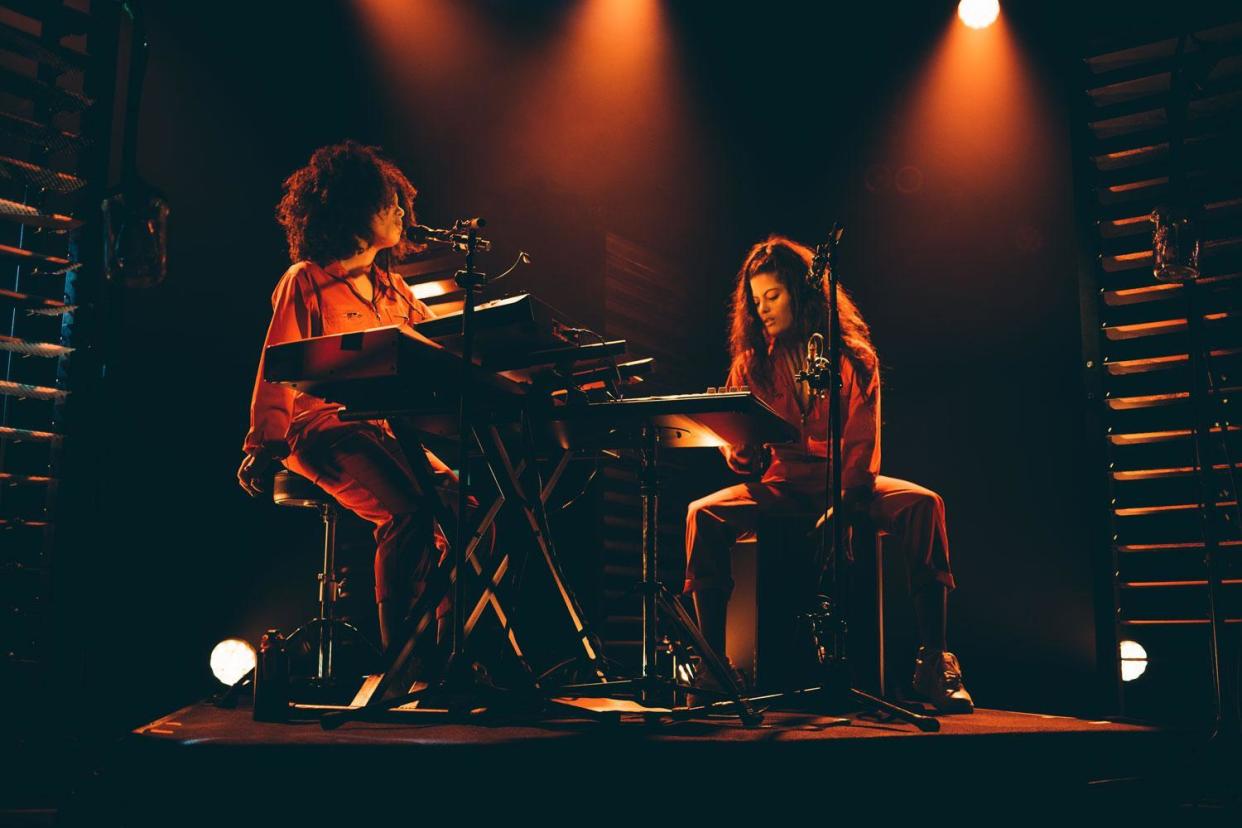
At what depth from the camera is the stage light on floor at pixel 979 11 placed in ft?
17.7

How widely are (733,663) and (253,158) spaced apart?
3.20 metres

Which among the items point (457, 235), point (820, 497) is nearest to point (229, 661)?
point (457, 235)

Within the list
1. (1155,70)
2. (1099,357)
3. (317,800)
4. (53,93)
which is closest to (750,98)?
(1155,70)

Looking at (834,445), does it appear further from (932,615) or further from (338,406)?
(338,406)

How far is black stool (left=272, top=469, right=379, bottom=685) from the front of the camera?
382 cm

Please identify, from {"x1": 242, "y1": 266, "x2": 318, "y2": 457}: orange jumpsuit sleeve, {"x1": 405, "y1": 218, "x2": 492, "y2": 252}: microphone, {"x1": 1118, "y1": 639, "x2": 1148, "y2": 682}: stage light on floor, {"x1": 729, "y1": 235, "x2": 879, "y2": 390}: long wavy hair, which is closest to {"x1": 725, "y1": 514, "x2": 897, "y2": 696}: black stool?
{"x1": 729, "y1": 235, "x2": 879, "y2": 390}: long wavy hair

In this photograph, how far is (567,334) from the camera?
Answer: 3.19m

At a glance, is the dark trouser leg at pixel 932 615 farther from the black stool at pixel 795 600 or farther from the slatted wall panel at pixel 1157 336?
the slatted wall panel at pixel 1157 336

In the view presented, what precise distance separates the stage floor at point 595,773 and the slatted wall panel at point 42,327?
0.87 m

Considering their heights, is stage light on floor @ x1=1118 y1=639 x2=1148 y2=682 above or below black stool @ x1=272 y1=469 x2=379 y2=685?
below

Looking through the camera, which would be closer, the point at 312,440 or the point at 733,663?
the point at 312,440

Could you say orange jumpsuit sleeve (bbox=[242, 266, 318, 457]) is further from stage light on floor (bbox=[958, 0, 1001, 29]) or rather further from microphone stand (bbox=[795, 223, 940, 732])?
stage light on floor (bbox=[958, 0, 1001, 29])

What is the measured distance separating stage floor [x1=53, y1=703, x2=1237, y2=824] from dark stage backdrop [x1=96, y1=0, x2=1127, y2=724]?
1919 millimetres

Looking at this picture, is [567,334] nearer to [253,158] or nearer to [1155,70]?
[253,158]
